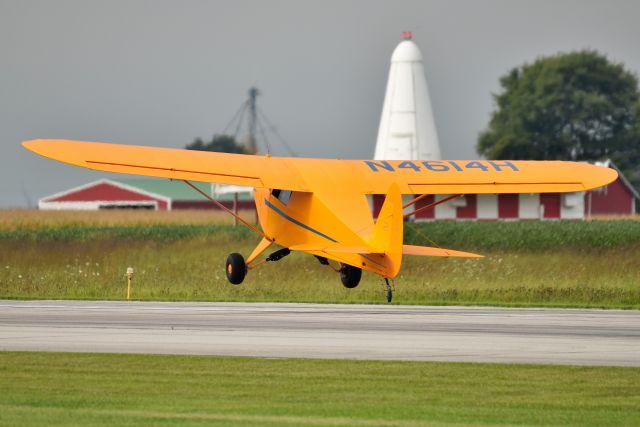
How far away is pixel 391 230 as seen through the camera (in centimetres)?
2445

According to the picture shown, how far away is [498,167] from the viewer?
1262 inches

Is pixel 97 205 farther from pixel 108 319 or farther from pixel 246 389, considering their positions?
pixel 246 389

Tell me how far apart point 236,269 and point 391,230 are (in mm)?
7384

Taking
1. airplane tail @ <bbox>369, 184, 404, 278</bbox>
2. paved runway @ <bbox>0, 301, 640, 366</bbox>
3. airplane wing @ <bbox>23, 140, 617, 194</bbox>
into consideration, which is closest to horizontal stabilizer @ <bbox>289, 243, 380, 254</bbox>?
airplane tail @ <bbox>369, 184, 404, 278</bbox>

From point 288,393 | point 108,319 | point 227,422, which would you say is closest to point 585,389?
point 288,393

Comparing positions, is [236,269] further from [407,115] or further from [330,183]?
[407,115]

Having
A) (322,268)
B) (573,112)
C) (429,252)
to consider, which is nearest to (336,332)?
(429,252)

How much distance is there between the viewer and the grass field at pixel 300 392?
14.8 metres

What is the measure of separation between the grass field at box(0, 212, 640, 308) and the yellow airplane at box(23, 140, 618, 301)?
8.50ft

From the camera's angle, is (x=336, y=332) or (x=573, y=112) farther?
(x=573, y=112)

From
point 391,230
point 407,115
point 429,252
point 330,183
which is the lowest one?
point 429,252

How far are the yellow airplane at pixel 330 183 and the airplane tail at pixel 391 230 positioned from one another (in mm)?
24

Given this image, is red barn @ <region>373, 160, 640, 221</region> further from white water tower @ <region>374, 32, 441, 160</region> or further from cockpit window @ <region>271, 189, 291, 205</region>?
cockpit window @ <region>271, 189, 291, 205</region>

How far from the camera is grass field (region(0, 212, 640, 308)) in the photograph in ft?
108
